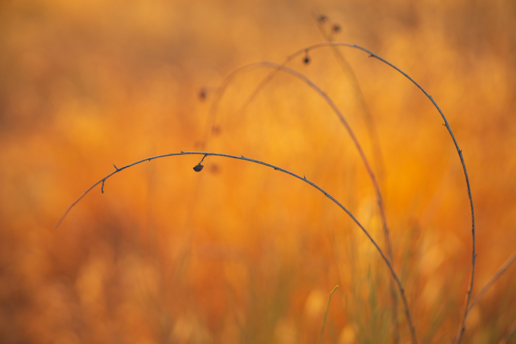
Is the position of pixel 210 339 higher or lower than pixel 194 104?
lower

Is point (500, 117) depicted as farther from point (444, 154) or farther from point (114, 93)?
point (114, 93)

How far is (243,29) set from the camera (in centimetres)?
144

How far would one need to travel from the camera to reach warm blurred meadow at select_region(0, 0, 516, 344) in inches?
25.7

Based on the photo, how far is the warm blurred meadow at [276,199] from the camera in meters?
0.65

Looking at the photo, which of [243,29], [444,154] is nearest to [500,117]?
[444,154]

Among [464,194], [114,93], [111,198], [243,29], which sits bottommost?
[464,194]

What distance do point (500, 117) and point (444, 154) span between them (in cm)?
17

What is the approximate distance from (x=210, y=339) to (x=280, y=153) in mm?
576

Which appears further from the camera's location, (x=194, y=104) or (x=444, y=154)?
(x=194, y=104)

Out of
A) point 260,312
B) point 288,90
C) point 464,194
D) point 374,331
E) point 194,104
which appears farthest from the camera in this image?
point 194,104

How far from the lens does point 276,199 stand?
975 mm

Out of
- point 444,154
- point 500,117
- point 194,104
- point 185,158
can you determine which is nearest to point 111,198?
point 185,158

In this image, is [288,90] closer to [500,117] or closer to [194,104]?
[194,104]

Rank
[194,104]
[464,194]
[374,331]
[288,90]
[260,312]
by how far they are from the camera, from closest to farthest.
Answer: [374,331], [260,312], [464,194], [288,90], [194,104]
